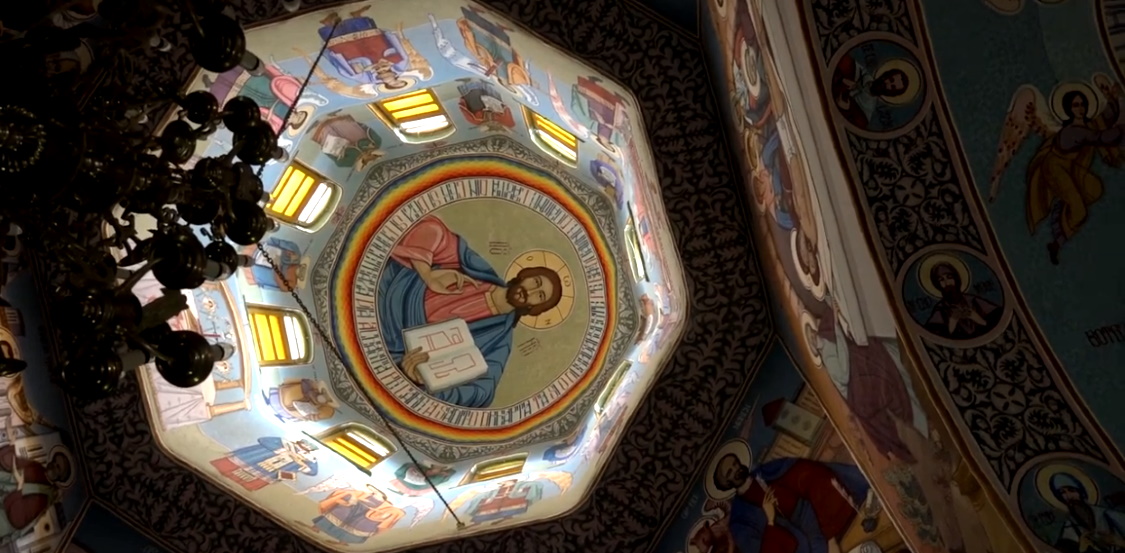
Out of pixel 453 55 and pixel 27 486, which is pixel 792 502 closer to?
pixel 453 55

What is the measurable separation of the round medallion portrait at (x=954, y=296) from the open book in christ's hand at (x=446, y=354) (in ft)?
23.4

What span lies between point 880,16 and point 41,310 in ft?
22.8

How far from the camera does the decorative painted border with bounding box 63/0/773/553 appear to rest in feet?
21.6

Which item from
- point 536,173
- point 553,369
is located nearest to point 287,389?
point 553,369

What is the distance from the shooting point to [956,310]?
16.3 feet

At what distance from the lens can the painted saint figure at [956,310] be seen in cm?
492

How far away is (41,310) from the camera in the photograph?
7027 millimetres

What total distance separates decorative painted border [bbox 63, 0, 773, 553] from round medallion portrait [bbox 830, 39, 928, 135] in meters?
1.86

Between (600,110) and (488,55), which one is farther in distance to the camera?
(488,55)

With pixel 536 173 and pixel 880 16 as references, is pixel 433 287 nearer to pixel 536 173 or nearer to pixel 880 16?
pixel 536 173

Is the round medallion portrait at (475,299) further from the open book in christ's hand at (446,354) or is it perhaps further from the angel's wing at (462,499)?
the angel's wing at (462,499)

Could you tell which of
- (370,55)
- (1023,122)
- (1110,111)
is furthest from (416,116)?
(1110,111)

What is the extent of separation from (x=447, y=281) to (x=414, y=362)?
1.21 metres

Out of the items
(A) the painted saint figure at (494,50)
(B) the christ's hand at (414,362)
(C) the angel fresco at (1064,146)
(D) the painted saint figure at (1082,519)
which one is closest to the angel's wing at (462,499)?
(B) the christ's hand at (414,362)
